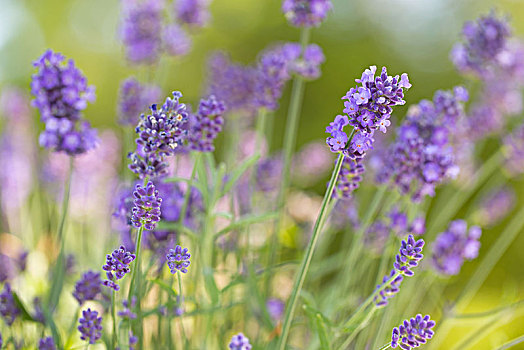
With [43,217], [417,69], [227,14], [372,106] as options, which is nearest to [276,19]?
[227,14]

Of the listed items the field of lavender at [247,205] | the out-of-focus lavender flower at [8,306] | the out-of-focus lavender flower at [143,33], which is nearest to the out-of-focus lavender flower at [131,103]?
the field of lavender at [247,205]

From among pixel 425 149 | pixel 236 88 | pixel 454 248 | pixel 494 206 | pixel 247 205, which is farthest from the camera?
pixel 494 206

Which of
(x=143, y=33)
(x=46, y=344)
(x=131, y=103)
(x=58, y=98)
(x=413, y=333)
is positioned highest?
(x=143, y=33)

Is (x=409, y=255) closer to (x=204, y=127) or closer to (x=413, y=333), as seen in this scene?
(x=413, y=333)

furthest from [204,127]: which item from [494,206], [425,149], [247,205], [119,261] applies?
[494,206]

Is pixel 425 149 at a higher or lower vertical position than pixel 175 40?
lower

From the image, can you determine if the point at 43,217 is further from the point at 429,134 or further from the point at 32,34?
the point at 32,34

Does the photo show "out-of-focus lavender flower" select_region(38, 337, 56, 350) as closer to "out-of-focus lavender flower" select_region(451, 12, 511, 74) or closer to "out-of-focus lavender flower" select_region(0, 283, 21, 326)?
"out-of-focus lavender flower" select_region(0, 283, 21, 326)
